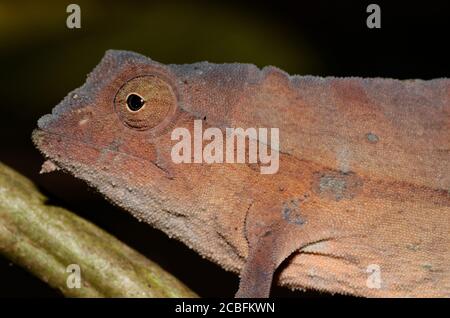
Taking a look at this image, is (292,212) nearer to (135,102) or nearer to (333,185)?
(333,185)

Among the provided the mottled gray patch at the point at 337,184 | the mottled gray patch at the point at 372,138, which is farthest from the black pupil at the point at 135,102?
the mottled gray patch at the point at 372,138

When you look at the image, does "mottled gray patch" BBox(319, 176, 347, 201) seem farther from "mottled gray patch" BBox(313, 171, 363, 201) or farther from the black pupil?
the black pupil

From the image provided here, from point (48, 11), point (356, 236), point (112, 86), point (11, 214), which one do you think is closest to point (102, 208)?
point (48, 11)

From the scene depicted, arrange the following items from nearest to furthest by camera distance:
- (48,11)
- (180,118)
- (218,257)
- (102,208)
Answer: (180,118) < (218,257) < (48,11) < (102,208)

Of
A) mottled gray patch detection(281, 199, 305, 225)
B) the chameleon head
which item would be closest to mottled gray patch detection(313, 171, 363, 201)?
mottled gray patch detection(281, 199, 305, 225)

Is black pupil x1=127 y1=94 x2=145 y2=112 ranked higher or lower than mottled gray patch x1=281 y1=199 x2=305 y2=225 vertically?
higher

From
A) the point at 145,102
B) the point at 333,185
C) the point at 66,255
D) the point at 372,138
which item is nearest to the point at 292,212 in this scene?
the point at 333,185

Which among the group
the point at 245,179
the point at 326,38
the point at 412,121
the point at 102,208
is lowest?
the point at 102,208

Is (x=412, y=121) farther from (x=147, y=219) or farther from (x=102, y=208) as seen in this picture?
(x=102, y=208)
